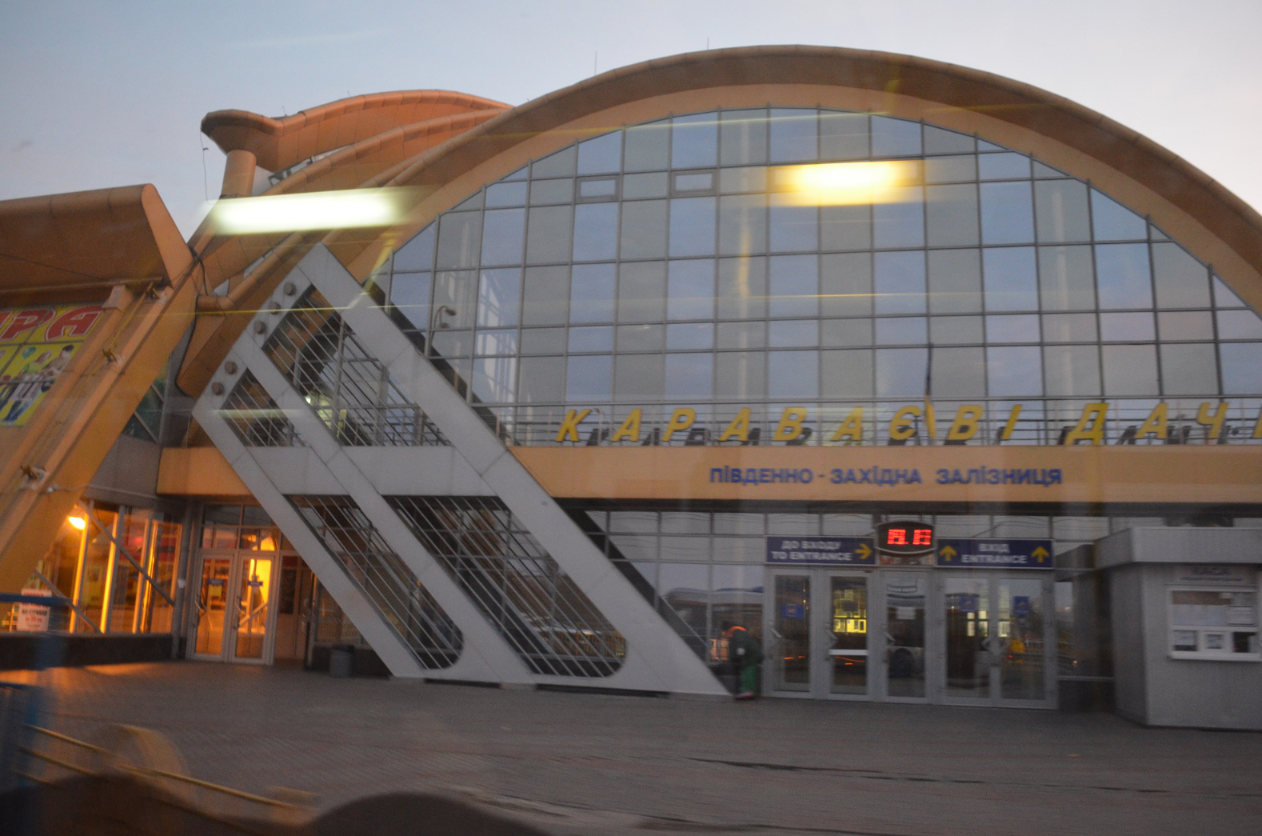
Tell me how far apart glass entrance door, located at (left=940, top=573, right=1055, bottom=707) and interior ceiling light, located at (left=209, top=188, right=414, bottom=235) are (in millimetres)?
13247

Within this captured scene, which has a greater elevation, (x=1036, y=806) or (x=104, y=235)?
(x=104, y=235)

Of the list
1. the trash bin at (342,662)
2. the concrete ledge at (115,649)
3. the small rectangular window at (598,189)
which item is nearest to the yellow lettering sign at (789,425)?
the small rectangular window at (598,189)

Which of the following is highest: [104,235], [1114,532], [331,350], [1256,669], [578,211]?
[578,211]

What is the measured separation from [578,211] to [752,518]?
24.0 ft

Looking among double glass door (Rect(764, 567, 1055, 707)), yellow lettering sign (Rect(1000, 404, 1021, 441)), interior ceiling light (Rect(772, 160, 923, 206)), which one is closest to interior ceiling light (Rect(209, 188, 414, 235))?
interior ceiling light (Rect(772, 160, 923, 206))

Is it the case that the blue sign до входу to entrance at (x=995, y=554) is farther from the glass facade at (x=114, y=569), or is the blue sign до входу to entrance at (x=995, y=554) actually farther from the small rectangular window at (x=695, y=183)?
the glass facade at (x=114, y=569)

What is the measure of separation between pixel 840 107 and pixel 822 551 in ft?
29.4

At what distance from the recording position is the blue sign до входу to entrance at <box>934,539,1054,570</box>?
52.7ft

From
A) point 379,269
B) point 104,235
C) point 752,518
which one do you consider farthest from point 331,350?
point 752,518

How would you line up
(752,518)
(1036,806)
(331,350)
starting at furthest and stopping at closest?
(331,350), (752,518), (1036,806)

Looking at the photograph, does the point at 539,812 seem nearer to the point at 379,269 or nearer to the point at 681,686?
the point at 681,686

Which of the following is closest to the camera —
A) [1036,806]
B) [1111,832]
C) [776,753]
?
[1111,832]

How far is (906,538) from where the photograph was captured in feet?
53.7

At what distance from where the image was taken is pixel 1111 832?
6.89 m
